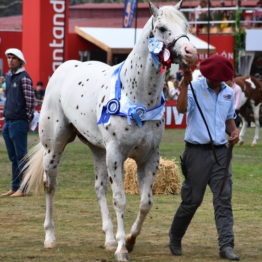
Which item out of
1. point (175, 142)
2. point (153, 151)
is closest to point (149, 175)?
point (153, 151)

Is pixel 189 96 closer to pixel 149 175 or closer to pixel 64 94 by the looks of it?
pixel 149 175

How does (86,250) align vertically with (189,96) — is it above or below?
below

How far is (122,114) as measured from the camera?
8336 millimetres

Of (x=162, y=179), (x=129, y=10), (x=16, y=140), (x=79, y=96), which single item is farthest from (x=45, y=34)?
(x=79, y=96)

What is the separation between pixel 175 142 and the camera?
24.8 metres

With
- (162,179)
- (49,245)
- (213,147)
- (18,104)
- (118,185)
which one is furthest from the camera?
(162,179)

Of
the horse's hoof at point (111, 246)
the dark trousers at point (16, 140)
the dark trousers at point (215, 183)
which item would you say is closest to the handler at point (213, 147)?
the dark trousers at point (215, 183)

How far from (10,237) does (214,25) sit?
3317 centimetres

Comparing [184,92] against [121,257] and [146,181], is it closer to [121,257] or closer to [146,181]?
[146,181]

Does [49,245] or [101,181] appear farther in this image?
[101,181]

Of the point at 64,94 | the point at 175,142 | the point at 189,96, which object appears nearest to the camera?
the point at 189,96

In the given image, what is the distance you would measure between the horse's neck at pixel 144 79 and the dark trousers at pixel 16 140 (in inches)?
197

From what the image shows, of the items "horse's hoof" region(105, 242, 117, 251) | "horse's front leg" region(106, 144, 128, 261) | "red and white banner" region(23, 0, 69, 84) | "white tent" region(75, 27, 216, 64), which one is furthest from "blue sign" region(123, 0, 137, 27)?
"horse's front leg" region(106, 144, 128, 261)

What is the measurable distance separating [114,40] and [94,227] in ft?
92.6
